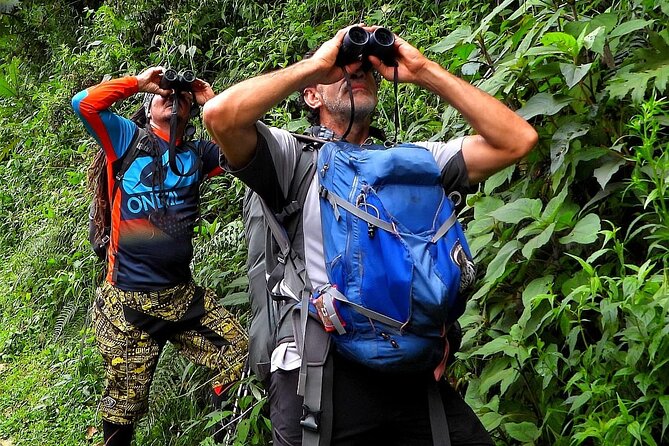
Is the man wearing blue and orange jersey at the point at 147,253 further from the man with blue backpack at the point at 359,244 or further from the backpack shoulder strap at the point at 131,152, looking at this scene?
the man with blue backpack at the point at 359,244

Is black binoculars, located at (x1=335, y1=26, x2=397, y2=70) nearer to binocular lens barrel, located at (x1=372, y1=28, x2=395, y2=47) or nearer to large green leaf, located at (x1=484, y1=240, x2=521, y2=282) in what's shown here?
binocular lens barrel, located at (x1=372, y1=28, x2=395, y2=47)

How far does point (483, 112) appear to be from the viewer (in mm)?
2814

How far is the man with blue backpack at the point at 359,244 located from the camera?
97.3 inches

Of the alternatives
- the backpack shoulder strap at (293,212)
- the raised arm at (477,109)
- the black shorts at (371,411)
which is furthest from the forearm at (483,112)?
the black shorts at (371,411)

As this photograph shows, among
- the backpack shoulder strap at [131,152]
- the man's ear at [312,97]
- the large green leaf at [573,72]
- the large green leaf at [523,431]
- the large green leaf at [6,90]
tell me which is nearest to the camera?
the man's ear at [312,97]

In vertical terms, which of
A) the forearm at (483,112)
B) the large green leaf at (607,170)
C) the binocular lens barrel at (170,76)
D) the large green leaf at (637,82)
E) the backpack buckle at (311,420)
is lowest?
the large green leaf at (607,170)

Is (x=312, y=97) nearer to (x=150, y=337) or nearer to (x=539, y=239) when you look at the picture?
(x=539, y=239)

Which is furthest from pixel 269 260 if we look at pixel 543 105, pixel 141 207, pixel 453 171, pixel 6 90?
pixel 6 90

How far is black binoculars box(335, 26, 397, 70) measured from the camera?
8.80 feet

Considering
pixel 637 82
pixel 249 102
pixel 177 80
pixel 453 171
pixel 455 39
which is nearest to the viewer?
pixel 249 102

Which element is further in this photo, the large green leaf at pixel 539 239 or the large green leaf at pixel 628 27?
the large green leaf at pixel 628 27

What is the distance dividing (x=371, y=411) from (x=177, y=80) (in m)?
2.63

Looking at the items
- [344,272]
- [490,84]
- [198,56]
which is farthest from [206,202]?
[344,272]

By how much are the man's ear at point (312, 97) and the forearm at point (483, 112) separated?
43 cm
